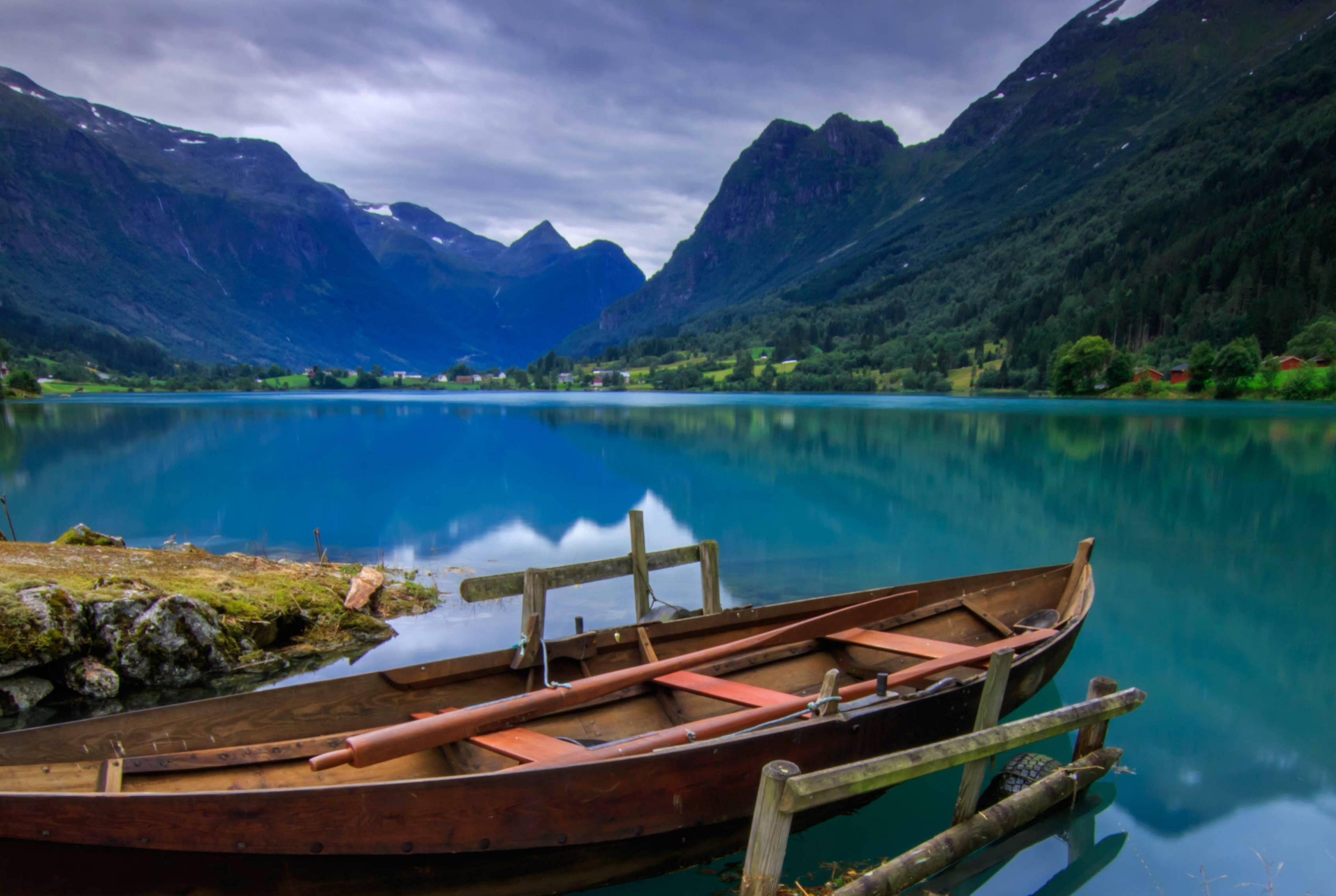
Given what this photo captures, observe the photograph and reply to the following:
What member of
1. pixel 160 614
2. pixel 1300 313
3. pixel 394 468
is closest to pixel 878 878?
pixel 160 614

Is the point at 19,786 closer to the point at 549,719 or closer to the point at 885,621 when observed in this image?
the point at 549,719

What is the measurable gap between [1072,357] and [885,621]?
4405 inches

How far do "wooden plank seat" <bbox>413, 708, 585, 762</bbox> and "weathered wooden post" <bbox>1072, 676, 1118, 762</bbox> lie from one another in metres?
4.94

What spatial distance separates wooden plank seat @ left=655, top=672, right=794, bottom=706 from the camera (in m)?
6.64

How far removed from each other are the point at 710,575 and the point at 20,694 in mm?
8612

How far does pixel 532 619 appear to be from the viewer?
7562mm

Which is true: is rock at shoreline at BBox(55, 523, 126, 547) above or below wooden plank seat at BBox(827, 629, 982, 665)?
below

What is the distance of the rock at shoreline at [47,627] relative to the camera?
8906mm

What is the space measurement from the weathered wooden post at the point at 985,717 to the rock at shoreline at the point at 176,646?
386 inches

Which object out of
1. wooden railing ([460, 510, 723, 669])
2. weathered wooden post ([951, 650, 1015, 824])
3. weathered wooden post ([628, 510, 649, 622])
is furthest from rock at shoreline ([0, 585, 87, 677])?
weathered wooden post ([951, 650, 1015, 824])

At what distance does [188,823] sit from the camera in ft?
13.7

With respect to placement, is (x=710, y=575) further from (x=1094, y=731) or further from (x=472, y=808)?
(x=472, y=808)


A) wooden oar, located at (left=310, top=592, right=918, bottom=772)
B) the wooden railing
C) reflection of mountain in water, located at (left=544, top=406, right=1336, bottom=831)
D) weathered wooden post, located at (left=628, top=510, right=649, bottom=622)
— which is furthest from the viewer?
weathered wooden post, located at (left=628, top=510, right=649, bottom=622)

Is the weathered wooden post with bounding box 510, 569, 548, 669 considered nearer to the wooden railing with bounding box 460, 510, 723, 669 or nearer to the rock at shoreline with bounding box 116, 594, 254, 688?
the wooden railing with bounding box 460, 510, 723, 669
